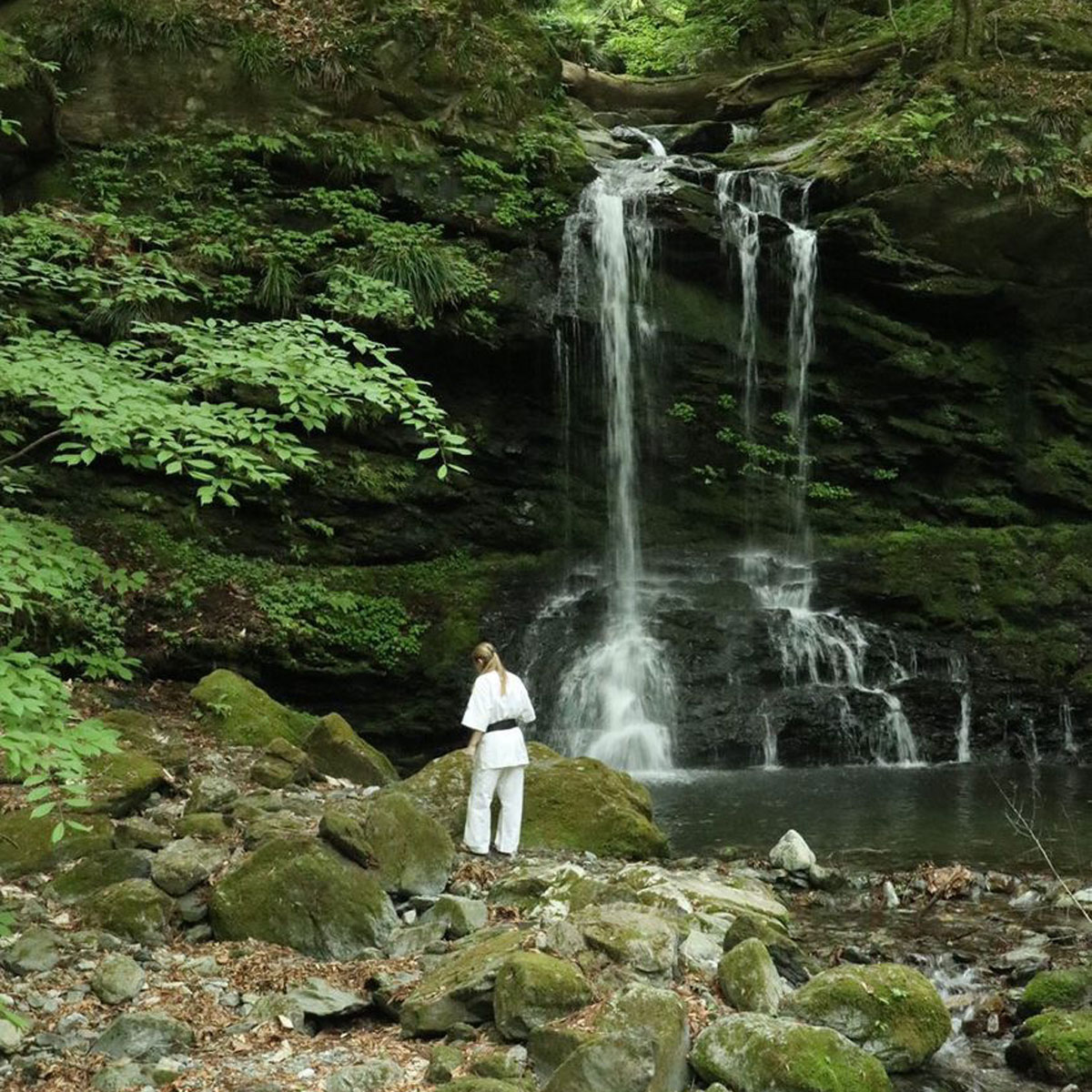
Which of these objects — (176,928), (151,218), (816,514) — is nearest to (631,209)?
(816,514)

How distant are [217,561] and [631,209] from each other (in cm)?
769

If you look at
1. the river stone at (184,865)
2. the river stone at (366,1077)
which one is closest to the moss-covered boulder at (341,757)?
the river stone at (184,865)

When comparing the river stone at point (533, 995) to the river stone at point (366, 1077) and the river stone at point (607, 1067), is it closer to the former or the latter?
the river stone at point (607, 1067)

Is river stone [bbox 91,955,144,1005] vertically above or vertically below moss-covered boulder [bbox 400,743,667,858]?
below

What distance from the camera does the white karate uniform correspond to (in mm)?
7027

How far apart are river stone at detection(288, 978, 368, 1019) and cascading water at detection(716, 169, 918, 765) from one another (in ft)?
33.2

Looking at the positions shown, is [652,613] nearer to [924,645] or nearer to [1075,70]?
[924,645]

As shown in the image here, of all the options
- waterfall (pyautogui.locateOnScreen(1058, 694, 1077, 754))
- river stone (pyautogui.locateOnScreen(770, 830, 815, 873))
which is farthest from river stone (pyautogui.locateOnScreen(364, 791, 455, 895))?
waterfall (pyautogui.locateOnScreen(1058, 694, 1077, 754))

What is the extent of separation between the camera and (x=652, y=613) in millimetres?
14633

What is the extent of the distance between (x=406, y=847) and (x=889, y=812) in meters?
6.18

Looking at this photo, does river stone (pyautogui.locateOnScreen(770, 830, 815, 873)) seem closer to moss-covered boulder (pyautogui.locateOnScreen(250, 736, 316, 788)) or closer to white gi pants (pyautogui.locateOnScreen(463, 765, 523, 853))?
white gi pants (pyautogui.locateOnScreen(463, 765, 523, 853))

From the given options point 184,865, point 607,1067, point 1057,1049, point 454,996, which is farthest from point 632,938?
point 184,865

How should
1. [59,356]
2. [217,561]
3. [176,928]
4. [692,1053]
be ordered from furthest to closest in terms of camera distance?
[217,561], [176,928], [692,1053], [59,356]

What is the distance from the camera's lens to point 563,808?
25.6 ft
